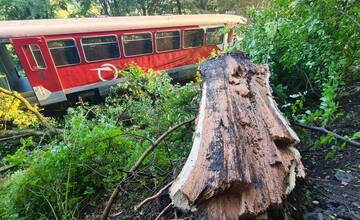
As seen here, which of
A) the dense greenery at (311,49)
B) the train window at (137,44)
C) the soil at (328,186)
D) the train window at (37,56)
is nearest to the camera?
the soil at (328,186)

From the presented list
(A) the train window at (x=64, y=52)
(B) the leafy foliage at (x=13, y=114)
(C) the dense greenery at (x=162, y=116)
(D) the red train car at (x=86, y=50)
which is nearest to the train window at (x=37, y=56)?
(D) the red train car at (x=86, y=50)

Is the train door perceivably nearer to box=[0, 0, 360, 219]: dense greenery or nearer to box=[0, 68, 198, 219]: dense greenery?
box=[0, 0, 360, 219]: dense greenery

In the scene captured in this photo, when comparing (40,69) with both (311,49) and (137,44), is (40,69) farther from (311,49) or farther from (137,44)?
(311,49)

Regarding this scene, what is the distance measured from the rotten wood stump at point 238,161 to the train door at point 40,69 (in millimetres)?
5904

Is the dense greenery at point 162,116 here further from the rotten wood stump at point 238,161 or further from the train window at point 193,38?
the train window at point 193,38

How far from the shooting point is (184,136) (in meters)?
3.12

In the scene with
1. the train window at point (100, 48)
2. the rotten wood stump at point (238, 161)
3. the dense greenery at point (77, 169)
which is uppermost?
the rotten wood stump at point (238, 161)

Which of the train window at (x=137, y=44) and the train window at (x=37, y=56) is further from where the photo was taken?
the train window at (x=137, y=44)

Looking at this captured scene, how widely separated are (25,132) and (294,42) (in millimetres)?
5163

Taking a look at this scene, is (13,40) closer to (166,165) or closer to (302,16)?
(166,165)

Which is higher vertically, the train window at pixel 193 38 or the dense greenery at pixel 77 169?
the dense greenery at pixel 77 169

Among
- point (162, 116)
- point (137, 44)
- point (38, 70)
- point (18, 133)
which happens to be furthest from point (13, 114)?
point (137, 44)

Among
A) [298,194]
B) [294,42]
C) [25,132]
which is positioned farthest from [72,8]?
[298,194]

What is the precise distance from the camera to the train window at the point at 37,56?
672cm
